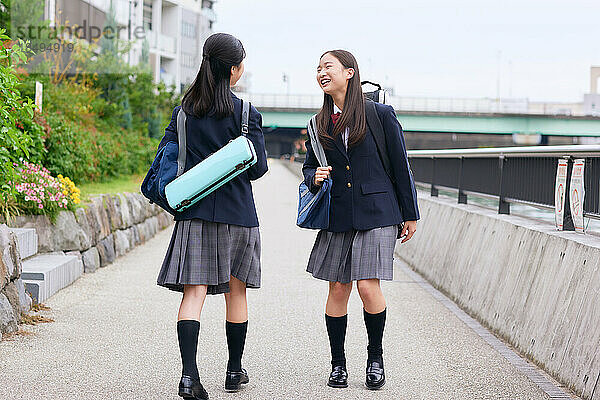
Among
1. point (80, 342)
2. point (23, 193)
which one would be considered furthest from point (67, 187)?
point (80, 342)

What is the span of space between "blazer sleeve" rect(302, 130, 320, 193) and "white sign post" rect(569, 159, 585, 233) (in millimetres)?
1977

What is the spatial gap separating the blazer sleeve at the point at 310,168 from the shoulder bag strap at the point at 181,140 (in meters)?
0.81

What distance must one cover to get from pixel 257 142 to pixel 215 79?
0.40 m

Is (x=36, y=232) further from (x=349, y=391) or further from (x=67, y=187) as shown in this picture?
(x=349, y=391)

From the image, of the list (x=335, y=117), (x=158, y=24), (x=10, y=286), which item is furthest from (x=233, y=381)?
(x=158, y=24)

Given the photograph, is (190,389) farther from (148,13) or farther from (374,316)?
(148,13)

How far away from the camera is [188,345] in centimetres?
466

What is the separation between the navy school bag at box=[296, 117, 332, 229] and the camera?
5148mm

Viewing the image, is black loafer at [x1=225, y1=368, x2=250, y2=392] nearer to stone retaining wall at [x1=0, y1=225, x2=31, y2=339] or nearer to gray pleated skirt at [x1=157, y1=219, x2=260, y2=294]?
gray pleated skirt at [x1=157, y1=219, x2=260, y2=294]

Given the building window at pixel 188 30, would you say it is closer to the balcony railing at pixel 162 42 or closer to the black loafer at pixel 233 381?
the balcony railing at pixel 162 42

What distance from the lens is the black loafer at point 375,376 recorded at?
5211 millimetres

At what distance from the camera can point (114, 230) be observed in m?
11.7

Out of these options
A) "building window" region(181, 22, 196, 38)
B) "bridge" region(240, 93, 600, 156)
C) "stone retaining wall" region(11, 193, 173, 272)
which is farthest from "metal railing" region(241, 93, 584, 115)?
"stone retaining wall" region(11, 193, 173, 272)

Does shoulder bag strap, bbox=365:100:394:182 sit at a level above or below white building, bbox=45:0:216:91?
below
